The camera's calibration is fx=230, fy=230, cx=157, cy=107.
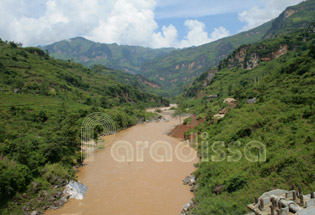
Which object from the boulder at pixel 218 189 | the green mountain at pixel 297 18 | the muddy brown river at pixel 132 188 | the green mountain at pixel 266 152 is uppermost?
the green mountain at pixel 297 18

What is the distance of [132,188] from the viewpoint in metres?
23.1

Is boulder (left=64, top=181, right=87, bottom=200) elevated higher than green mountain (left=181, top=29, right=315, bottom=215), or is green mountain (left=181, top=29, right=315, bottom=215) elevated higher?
green mountain (left=181, top=29, right=315, bottom=215)

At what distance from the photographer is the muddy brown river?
19.1m

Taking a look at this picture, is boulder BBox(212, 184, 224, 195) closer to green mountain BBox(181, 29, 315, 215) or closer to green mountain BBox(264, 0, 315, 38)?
green mountain BBox(181, 29, 315, 215)

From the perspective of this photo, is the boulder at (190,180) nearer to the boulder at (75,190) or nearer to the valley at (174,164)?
the valley at (174,164)

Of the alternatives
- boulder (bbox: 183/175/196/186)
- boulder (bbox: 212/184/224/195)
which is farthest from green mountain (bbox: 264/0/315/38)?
boulder (bbox: 212/184/224/195)

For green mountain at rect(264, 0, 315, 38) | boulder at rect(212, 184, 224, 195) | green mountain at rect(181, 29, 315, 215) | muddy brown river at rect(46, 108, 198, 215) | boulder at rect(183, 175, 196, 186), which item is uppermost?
green mountain at rect(264, 0, 315, 38)

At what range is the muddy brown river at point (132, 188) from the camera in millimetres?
19125

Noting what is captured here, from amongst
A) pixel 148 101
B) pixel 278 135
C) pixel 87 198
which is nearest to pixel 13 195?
pixel 87 198

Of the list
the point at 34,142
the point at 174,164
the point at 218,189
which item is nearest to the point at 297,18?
the point at 174,164

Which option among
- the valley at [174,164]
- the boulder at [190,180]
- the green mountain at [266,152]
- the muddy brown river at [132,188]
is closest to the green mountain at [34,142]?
the valley at [174,164]

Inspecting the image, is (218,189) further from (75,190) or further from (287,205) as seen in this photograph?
(75,190)

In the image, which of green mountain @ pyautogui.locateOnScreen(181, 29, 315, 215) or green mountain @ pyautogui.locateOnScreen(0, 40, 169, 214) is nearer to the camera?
green mountain @ pyautogui.locateOnScreen(181, 29, 315, 215)

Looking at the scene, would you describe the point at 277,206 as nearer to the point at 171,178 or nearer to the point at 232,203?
the point at 232,203
